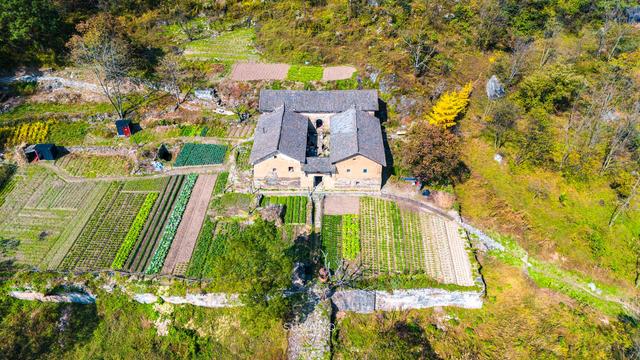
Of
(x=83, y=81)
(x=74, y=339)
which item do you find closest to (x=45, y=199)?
(x=74, y=339)

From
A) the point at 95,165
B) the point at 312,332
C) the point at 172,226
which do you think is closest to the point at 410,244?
the point at 312,332

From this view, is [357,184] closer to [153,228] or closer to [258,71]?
[153,228]

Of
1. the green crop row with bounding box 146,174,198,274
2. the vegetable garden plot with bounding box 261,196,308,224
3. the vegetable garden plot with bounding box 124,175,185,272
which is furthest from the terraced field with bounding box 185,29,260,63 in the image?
the vegetable garden plot with bounding box 261,196,308,224

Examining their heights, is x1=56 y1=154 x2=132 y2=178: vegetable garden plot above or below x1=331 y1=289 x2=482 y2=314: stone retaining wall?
above

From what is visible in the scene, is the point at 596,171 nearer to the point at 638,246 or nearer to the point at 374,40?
the point at 638,246

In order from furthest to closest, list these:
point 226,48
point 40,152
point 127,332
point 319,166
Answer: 1. point 226,48
2. point 40,152
3. point 319,166
4. point 127,332

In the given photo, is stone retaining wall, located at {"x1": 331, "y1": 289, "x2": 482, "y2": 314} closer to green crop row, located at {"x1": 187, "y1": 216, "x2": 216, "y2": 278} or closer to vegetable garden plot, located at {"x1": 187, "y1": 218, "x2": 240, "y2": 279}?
vegetable garden plot, located at {"x1": 187, "y1": 218, "x2": 240, "y2": 279}

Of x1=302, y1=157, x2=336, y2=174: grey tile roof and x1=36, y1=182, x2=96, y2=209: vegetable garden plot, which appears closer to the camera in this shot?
x1=302, y1=157, x2=336, y2=174: grey tile roof
